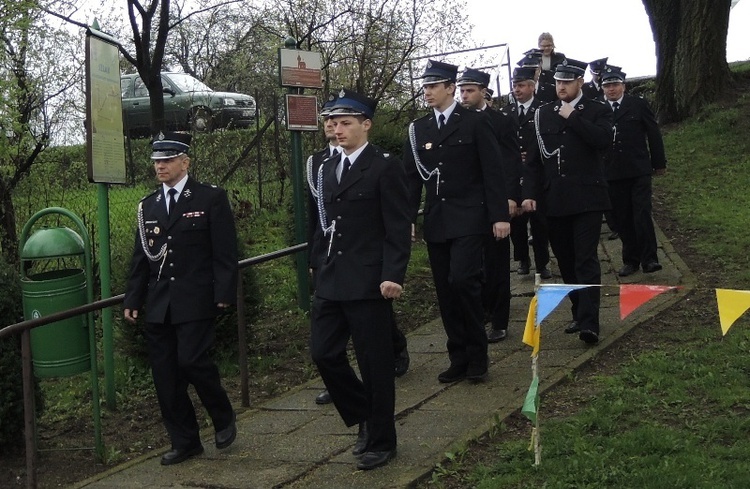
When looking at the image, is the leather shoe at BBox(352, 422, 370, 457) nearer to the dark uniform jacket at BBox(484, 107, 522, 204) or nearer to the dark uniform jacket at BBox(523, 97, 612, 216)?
the dark uniform jacket at BBox(523, 97, 612, 216)

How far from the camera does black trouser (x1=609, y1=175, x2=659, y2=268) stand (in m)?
9.73

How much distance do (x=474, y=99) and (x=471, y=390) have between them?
2.41 m

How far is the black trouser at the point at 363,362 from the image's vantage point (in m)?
5.24

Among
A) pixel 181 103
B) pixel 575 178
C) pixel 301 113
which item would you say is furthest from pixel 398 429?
pixel 181 103

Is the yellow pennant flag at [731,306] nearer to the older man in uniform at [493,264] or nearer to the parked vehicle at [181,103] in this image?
the older man in uniform at [493,264]

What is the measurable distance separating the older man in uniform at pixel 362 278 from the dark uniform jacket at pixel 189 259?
596 mm

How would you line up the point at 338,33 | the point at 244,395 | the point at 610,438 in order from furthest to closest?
the point at 338,33 → the point at 244,395 → the point at 610,438

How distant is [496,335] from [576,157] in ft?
4.92

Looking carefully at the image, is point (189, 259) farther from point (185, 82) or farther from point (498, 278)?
point (185, 82)

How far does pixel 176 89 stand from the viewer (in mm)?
18656

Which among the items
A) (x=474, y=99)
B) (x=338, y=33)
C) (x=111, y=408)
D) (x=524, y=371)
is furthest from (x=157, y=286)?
(x=338, y=33)

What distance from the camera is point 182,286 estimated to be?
18.6 ft

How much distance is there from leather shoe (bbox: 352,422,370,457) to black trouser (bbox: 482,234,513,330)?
8.49ft

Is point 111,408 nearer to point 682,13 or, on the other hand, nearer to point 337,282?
point 337,282
